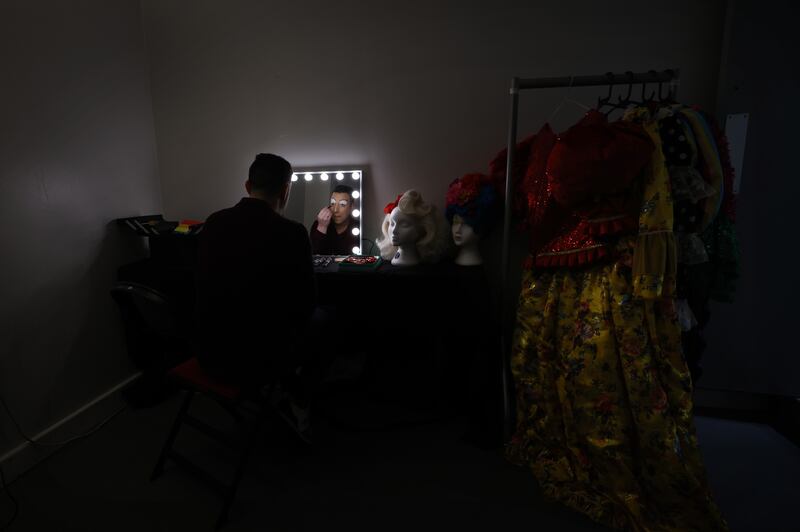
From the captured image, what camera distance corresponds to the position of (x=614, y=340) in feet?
4.45

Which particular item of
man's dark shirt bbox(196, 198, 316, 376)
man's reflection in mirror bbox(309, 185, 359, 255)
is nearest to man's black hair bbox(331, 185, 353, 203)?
man's reflection in mirror bbox(309, 185, 359, 255)

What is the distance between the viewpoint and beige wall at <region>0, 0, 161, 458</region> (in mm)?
1599

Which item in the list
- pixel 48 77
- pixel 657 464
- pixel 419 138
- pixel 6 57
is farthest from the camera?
pixel 419 138

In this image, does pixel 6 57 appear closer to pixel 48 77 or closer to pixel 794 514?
pixel 48 77

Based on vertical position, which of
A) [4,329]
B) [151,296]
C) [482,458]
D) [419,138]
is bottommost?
[482,458]

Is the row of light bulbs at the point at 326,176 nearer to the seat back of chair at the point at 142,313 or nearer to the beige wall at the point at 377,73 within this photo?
the beige wall at the point at 377,73

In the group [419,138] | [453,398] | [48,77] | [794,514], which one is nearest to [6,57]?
[48,77]

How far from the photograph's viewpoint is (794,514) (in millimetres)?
1348

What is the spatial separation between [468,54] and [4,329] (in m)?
2.48

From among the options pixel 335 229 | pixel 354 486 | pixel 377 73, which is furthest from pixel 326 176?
pixel 354 486

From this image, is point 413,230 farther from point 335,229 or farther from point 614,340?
point 614,340

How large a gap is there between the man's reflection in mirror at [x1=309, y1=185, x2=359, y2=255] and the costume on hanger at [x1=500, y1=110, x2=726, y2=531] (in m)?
1.11

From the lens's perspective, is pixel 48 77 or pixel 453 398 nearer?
pixel 48 77

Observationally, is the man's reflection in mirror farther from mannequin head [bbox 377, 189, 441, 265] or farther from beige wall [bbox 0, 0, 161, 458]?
beige wall [bbox 0, 0, 161, 458]
